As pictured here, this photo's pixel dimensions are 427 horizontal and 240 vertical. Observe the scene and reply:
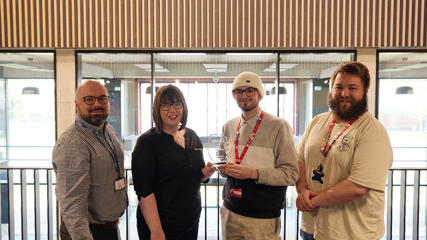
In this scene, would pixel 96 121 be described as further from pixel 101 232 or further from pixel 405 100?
pixel 405 100

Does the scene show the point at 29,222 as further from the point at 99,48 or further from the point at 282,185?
the point at 282,185

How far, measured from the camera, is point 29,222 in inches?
243

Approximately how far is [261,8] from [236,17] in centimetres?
32

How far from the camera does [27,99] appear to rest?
198 inches

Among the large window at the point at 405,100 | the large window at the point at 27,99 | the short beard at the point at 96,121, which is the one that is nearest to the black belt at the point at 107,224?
the short beard at the point at 96,121

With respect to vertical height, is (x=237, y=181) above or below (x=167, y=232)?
above

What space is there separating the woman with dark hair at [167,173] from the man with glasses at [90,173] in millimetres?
199

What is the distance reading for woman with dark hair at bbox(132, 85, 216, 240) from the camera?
1533mm

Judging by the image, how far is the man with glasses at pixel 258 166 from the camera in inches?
65.3

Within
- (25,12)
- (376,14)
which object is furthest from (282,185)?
(25,12)

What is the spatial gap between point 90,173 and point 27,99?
4479mm

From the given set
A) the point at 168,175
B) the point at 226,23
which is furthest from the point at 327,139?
the point at 226,23

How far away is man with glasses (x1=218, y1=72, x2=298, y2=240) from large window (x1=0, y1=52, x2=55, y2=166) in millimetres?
2971

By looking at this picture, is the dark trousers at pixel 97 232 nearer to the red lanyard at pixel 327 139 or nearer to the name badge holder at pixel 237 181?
the name badge holder at pixel 237 181
